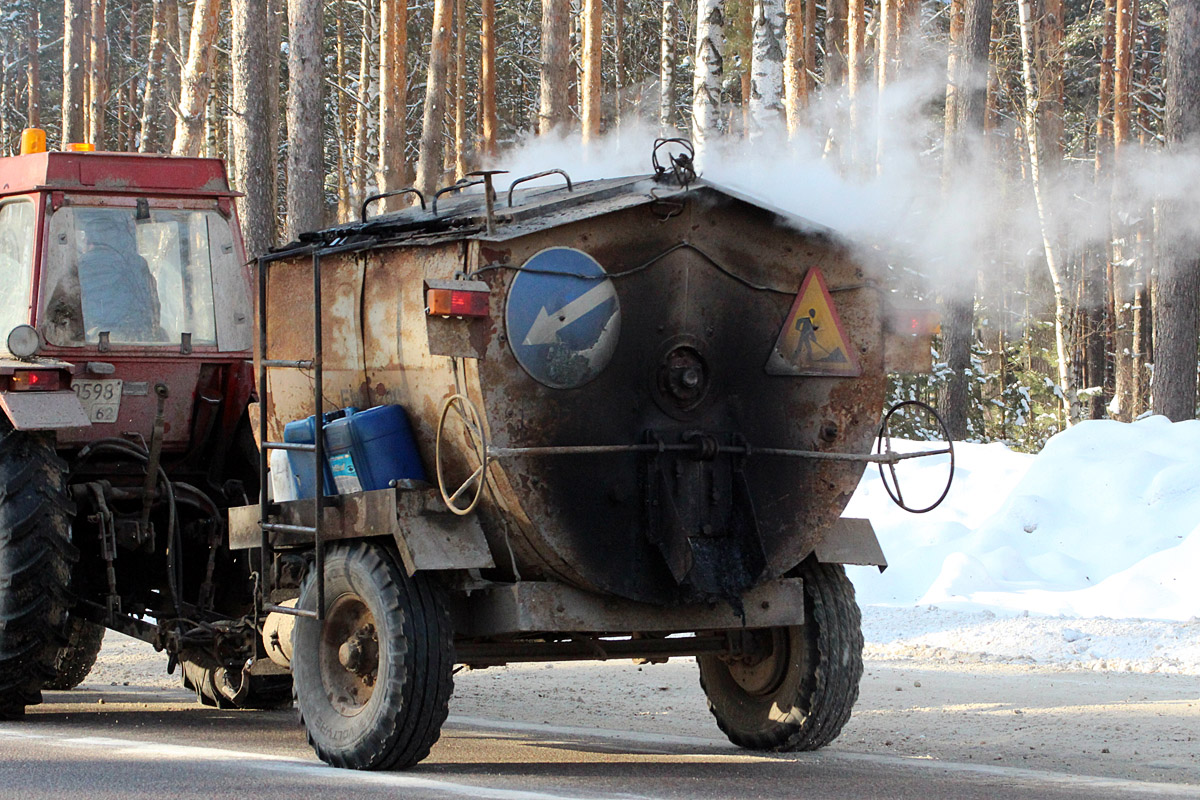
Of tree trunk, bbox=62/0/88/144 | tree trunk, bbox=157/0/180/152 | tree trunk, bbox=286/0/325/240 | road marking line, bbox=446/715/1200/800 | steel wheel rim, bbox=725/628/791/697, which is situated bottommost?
road marking line, bbox=446/715/1200/800

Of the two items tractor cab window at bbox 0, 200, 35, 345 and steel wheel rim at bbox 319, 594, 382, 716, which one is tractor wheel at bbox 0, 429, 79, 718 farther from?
steel wheel rim at bbox 319, 594, 382, 716

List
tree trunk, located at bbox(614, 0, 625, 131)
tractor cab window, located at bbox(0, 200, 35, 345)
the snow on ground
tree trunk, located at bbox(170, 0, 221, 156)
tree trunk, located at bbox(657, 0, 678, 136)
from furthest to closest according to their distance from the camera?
tree trunk, located at bbox(614, 0, 625, 131) < tree trunk, located at bbox(657, 0, 678, 136) < tree trunk, located at bbox(170, 0, 221, 156) < the snow on ground < tractor cab window, located at bbox(0, 200, 35, 345)

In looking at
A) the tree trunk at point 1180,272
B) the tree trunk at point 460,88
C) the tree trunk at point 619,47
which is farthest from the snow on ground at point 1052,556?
the tree trunk at point 619,47

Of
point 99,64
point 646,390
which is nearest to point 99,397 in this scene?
point 646,390

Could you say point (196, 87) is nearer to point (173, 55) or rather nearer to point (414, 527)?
point (173, 55)

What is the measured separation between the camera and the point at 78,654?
9.49 meters

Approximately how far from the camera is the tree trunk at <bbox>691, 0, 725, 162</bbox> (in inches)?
611

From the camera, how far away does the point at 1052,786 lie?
6.19 m

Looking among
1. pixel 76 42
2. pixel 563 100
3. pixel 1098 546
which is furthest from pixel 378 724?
pixel 76 42

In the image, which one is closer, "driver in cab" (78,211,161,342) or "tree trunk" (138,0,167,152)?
"driver in cab" (78,211,161,342)

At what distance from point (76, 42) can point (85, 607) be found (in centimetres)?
2112

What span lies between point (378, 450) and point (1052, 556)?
834 cm

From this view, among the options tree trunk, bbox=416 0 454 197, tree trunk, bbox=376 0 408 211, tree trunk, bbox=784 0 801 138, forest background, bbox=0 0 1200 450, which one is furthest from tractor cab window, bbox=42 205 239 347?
tree trunk, bbox=416 0 454 197

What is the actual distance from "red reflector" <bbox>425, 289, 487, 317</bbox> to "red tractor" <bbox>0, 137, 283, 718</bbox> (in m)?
2.41
